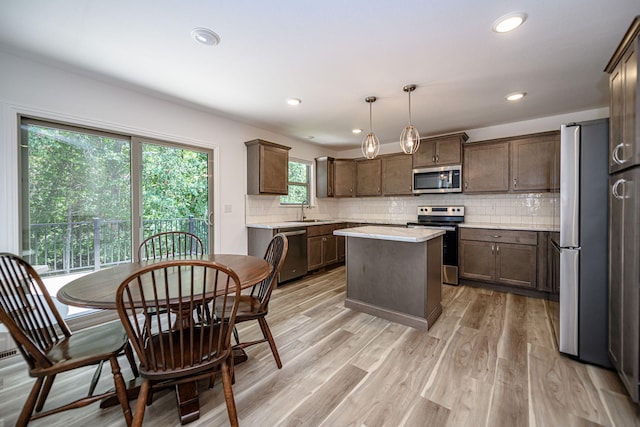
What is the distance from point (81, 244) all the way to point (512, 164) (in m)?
5.38

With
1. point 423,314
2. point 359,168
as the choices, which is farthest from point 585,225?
point 359,168

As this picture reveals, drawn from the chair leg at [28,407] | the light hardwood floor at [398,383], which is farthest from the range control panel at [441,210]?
the chair leg at [28,407]

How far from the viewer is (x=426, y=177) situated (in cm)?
447

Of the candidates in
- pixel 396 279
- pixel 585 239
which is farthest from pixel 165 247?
pixel 585 239

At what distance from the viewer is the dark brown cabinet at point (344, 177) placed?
5.45 metres

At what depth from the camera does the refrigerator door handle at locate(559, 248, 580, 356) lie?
2.00 meters

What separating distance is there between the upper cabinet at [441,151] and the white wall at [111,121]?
2.65 meters

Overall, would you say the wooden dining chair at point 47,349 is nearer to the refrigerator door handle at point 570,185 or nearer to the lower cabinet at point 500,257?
the refrigerator door handle at point 570,185

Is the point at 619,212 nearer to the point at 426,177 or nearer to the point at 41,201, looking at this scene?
the point at 426,177

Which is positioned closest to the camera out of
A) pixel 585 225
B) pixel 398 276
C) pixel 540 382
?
pixel 540 382

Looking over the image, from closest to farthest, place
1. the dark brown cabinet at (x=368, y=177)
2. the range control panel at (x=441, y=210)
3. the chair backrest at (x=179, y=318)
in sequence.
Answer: the chair backrest at (x=179, y=318) → the range control panel at (x=441, y=210) → the dark brown cabinet at (x=368, y=177)

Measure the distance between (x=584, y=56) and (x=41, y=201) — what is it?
497 centimetres

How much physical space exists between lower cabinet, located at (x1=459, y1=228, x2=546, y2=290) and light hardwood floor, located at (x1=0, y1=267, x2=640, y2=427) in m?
0.92

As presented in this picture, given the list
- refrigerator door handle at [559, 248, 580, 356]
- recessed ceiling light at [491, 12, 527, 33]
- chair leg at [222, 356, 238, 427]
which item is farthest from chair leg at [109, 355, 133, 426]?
recessed ceiling light at [491, 12, 527, 33]
